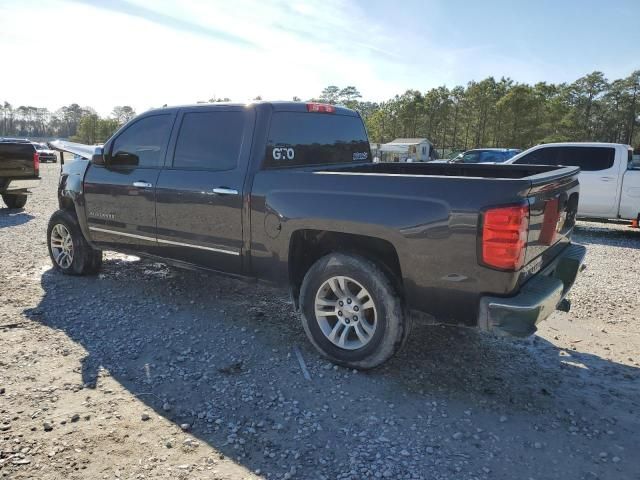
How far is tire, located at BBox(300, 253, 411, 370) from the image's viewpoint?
3297mm

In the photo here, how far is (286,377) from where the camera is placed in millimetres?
3438

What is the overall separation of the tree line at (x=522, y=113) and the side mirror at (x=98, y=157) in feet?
161

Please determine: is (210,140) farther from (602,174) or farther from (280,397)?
(602,174)

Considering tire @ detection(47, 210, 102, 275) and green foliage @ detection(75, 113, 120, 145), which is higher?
green foliage @ detection(75, 113, 120, 145)

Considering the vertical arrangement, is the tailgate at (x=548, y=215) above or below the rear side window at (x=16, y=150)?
below

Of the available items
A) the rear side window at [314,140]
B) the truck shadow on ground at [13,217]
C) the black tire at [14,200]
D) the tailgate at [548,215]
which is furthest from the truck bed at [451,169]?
the black tire at [14,200]

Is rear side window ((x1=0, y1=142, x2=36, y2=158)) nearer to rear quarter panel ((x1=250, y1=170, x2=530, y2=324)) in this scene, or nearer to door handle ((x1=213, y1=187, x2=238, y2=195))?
door handle ((x1=213, y1=187, x2=238, y2=195))

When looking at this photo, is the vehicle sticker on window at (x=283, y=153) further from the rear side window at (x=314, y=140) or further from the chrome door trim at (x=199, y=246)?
the chrome door trim at (x=199, y=246)

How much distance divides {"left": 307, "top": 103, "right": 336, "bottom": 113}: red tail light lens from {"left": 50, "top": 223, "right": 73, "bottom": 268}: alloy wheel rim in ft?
11.0

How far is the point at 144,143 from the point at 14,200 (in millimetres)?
8787

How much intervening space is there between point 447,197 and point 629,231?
998 centimetres

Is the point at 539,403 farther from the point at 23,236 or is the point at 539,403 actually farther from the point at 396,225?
the point at 23,236

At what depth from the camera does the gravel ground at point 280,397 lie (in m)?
2.53

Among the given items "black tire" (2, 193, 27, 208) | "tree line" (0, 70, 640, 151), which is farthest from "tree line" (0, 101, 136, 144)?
"black tire" (2, 193, 27, 208)
